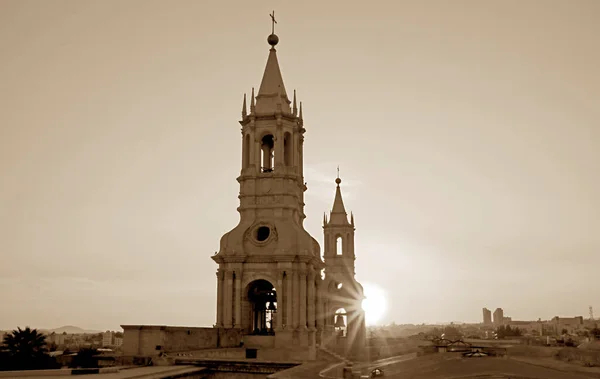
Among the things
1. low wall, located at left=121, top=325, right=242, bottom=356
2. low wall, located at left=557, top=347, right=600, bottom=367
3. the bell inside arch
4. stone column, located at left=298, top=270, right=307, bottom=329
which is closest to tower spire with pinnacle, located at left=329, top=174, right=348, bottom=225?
the bell inside arch

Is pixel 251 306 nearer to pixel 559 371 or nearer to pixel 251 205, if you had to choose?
pixel 251 205

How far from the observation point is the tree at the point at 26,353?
107 feet

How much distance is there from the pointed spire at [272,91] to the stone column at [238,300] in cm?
1133

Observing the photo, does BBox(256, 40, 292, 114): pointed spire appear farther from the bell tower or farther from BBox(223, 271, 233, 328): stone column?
BBox(223, 271, 233, 328): stone column

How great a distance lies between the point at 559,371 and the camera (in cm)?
1817

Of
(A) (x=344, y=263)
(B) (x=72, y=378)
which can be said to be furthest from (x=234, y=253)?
(A) (x=344, y=263)

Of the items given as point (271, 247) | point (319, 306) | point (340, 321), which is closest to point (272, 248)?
point (271, 247)

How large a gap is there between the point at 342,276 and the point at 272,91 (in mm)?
27666

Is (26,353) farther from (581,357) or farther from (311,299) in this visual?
(581,357)

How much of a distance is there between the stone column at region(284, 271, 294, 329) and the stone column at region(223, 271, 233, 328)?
3.47 m

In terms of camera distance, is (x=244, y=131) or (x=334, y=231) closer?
(x=244, y=131)

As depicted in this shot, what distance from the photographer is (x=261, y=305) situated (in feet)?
139

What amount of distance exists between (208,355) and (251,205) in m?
11.0

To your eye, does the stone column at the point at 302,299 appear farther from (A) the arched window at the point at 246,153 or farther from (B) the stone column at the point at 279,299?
(A) the arched window at the point at 246,153
